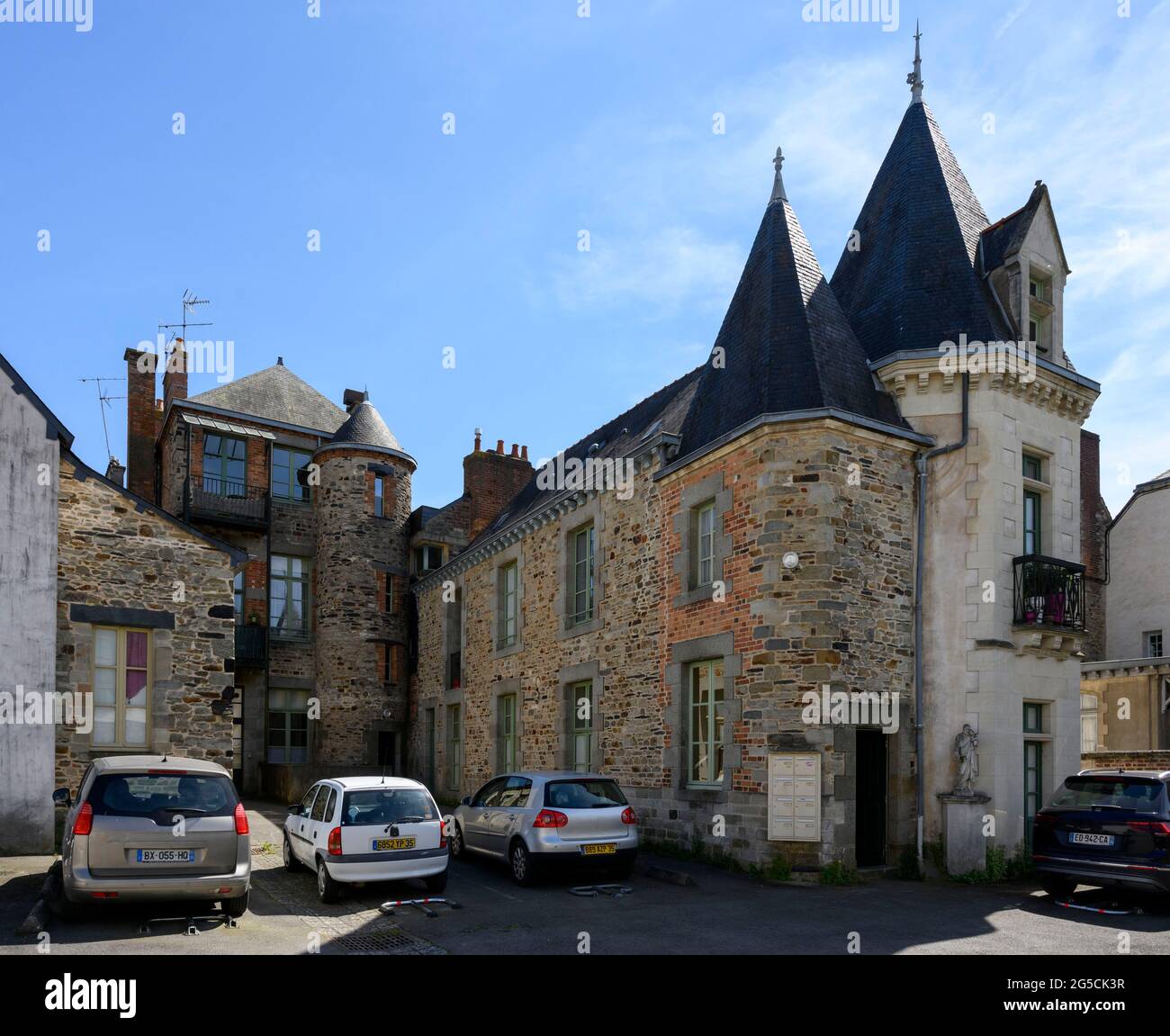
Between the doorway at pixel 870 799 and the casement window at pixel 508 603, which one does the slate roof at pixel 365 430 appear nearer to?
the casement window at pixel 508 603

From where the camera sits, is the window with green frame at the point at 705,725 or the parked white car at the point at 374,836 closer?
the parked white car at the point at 374,836

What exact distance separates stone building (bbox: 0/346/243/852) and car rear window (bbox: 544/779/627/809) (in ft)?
20.6

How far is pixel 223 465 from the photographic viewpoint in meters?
26.0

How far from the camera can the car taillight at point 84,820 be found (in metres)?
8.77

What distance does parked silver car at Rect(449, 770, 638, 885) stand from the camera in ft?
38.9

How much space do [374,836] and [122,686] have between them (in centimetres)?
662

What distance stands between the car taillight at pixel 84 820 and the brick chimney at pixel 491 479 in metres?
18.6

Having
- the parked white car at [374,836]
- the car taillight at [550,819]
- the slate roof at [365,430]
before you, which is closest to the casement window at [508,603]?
the slate roof at [365,430]

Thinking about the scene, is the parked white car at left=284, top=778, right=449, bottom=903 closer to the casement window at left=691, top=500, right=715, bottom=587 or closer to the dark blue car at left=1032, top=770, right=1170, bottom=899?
the casement window at left=691, top=500, right=715, bottom=587

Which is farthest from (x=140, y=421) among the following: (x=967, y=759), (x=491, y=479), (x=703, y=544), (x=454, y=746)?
(x=967, y=759)

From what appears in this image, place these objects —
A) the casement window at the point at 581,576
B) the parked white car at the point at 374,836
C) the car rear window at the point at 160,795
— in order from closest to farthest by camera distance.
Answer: the car rear window at the point at 160,795, the parked white car at the point at 374,836, the casement window at the point at 581,576

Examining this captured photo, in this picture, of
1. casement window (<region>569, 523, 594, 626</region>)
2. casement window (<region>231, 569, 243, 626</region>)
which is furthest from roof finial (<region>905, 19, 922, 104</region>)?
casement window (<region>231, 569, 243, 626</region>)

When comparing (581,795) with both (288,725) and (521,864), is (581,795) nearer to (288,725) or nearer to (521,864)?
(521,864)

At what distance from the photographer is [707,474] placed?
48.3ft
